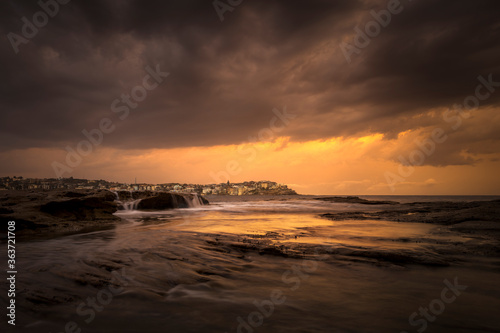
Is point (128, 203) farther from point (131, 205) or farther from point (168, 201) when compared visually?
point (168, 201)

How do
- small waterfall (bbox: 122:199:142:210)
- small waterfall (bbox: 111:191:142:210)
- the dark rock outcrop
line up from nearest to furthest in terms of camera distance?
small waterfall (bbox: 111:191:142:210)
small waterfall (bbox: 122:199:142:210)
the dark rock outcrop

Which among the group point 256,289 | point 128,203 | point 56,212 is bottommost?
point 128,203

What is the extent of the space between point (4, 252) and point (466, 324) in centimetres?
943

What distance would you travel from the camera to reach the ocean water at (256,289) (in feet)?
9.28

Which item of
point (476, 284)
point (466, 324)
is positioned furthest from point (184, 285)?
point (476, 284)

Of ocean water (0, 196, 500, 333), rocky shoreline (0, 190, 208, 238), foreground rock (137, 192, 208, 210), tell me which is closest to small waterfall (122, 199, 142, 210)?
foreground rock (137, 192, 208, 210)

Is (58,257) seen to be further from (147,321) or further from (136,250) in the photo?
(147,321)

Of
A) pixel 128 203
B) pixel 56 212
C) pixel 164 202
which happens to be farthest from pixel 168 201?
pixel 56 212

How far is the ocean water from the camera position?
283 cm

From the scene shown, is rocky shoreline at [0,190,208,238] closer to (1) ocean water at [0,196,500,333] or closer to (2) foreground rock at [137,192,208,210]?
(1) ocean water at [0,196,500,333]

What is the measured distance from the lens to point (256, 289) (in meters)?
3.86

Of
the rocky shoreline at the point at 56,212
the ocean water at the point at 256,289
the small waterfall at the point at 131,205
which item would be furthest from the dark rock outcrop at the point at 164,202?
the ocean water at the point at 256,289

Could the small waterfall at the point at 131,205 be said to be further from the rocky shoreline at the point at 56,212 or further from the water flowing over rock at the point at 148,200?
the rocky shoreline at the point at 56,212

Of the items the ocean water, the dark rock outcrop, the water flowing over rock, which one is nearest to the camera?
the ocean water
